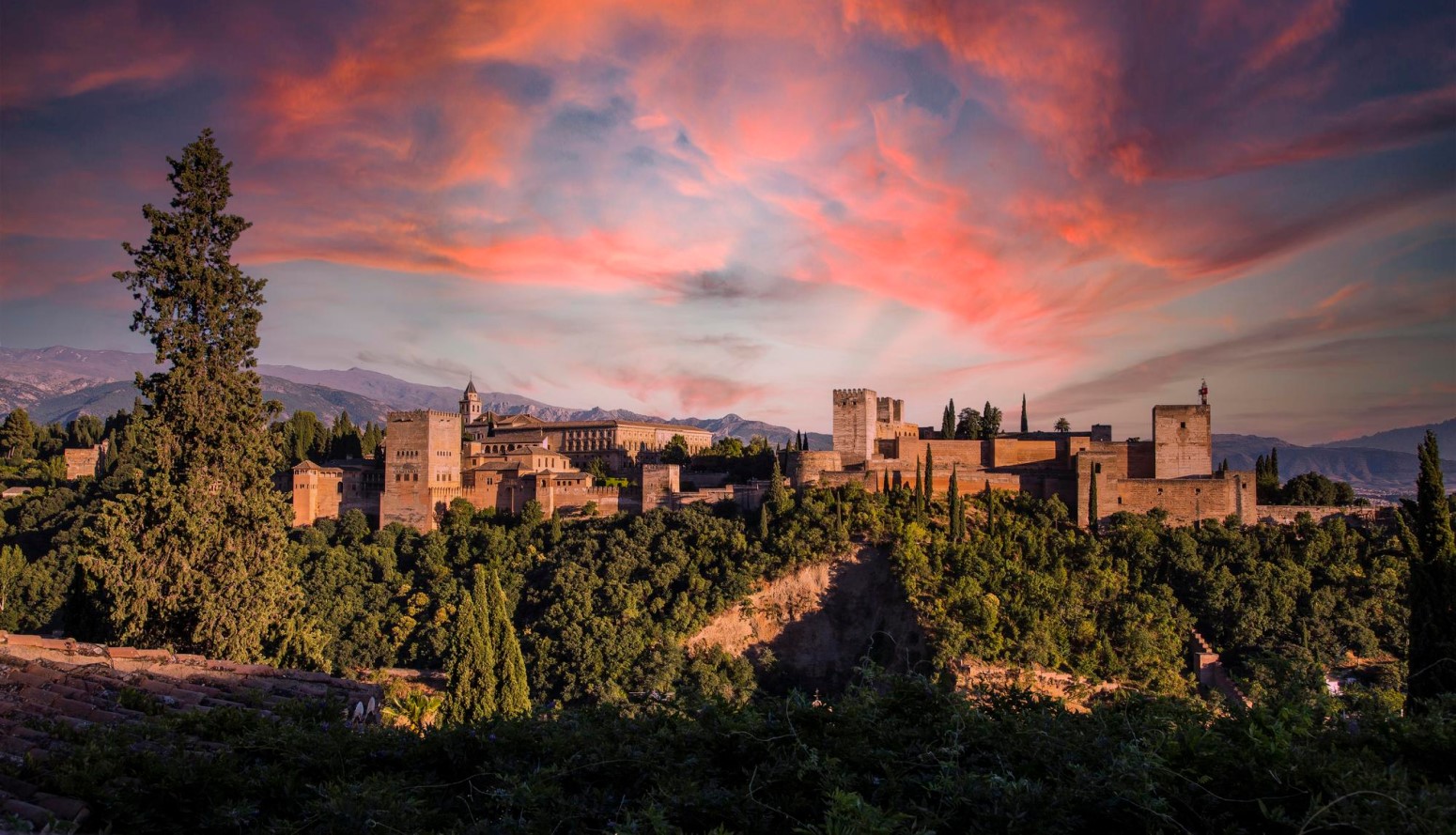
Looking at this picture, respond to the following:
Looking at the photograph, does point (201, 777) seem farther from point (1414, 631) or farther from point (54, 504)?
point (54, 504)

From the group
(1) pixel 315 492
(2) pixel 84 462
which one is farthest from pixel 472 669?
(2) pixel 84 462

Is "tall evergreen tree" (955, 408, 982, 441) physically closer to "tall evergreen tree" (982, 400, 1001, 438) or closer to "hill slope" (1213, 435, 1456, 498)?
"tall evergreen tree" (982, 400, 1001, 438)

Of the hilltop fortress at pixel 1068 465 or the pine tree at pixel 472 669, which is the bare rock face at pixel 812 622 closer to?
the hilltop fortress at pixel 1068 465

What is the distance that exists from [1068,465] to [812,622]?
41.3 ft

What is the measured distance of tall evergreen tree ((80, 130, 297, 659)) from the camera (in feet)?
38.9

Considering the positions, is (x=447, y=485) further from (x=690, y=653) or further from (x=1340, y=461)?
(x=1340, y=461)

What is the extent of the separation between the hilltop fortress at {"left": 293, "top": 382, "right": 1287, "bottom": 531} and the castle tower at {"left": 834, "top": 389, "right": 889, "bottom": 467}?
5 cm

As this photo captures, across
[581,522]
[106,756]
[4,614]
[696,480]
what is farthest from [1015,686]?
[4,614]

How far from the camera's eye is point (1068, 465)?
111 feet

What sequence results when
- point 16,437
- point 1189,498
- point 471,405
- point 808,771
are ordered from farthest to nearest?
point 471,405 < point 16,437 < point 1189,498 < point 808,771

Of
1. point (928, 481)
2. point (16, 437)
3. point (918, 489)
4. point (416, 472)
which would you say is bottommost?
point (918, 489)

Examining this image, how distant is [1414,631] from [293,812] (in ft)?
54.3

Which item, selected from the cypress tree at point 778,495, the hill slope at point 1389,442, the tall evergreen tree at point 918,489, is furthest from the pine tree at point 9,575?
the hill slope at point 1389,442

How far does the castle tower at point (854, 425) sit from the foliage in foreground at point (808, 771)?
3176 centimetres
